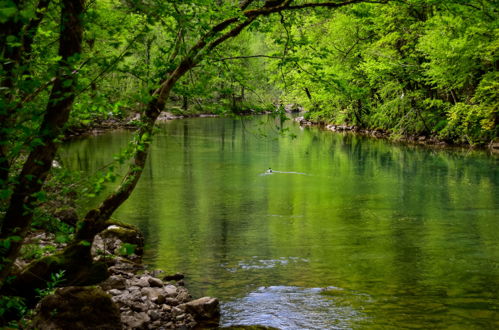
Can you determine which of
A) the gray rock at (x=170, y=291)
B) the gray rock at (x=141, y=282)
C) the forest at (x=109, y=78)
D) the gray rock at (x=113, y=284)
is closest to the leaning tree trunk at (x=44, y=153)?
the forest at (x=109, y=78)

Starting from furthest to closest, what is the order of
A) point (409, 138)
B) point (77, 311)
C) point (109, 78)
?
1. point (409, 138)
2. point (77, 311)
3. point (109, 78)

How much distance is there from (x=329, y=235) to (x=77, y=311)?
764cm

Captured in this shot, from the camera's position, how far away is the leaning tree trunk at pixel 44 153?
4.02 m

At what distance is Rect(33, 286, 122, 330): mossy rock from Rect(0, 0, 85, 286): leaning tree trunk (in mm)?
2722

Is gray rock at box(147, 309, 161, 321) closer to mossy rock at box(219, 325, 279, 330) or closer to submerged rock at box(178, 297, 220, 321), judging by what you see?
submerged rock at box(178, 297, 220, 321)

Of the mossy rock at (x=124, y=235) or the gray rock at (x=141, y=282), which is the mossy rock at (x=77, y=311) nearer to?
the gray rock at (x=141, y=282)

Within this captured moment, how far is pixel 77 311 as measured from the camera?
22.2 feet

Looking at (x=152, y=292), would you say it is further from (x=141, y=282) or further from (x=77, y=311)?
(x=77, y=311)

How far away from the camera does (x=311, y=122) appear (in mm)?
56156

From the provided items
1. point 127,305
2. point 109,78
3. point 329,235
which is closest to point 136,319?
point 127,305

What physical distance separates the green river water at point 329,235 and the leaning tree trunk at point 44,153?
4322mm

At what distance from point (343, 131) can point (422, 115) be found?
11036 millimetres

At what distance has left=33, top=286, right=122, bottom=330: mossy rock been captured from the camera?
6.57m

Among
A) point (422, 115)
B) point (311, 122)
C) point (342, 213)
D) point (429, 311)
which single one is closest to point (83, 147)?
point (342, 213)
